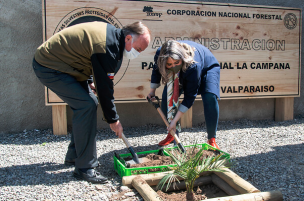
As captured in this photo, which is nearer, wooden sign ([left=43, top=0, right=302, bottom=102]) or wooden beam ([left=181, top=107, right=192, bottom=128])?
wooden sign ([left=43, top=0, right=302, bottom=102])

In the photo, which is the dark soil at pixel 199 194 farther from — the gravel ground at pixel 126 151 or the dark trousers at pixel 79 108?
the dark trousers at pixel 79 108

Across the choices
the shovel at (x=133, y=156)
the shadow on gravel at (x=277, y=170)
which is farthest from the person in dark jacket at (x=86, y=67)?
the shadow on gravel at (x=277, y=170)

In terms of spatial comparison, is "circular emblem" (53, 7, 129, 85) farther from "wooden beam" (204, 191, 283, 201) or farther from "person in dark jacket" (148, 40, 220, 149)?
"wooden beam" (204, 191, 283, 201)

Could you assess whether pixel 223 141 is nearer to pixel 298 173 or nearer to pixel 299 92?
pixel 298 173

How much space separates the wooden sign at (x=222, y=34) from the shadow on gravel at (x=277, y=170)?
4.76 ft

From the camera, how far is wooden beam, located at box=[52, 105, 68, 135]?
13.0 ft

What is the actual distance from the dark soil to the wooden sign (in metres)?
1.95

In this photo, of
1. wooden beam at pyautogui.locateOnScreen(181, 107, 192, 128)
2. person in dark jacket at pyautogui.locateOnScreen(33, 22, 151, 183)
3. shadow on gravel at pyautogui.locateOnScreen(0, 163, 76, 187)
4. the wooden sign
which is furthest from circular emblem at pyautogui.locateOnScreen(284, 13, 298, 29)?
shadow on gravel at pyautogui.locateOnScreen(0, 163, 76, 187)

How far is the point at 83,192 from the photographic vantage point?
236 cm

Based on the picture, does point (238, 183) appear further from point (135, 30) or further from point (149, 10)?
point (149, 10)

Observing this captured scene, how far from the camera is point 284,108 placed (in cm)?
488

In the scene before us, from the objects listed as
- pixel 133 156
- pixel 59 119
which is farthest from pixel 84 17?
pixel 133 156

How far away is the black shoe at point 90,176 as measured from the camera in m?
2.52

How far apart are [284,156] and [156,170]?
1559 mm
